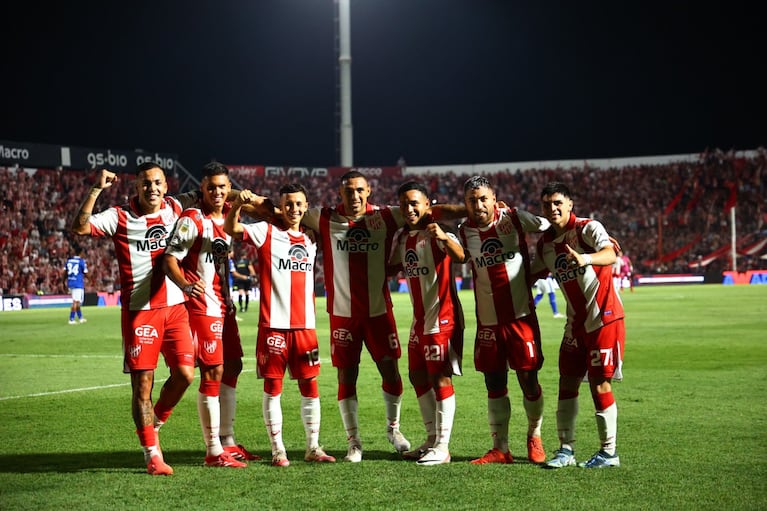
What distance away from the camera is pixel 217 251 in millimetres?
7230

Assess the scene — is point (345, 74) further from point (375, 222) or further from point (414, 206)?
point (414, 206)

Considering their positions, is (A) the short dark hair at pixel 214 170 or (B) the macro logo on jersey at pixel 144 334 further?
(A) the short dark hair at pixel 214 170

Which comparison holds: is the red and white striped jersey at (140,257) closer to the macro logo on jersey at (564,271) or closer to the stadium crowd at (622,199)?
the macro logo on jersey at (564,271)

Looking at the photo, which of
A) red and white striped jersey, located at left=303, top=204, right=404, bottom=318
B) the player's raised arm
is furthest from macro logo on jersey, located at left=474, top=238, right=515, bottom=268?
the player's raised arm

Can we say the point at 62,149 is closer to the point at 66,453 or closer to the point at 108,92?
the point at 108,92

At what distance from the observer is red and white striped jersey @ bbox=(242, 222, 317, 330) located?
23.4 feet

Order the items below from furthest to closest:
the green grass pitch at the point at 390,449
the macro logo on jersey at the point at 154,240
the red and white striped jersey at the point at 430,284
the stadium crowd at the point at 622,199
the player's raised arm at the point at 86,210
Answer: the stadium crowd at the point at 622,199
the red and white striped jersey at the point at 430,284
the macro logo on jersey at the point at 154,240
the player's raised arm at the point at 86,210
the green grass pitch at the point at 390,449

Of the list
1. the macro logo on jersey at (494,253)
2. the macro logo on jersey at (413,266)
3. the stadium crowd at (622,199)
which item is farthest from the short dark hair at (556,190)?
the stadium crowd at (622,199)

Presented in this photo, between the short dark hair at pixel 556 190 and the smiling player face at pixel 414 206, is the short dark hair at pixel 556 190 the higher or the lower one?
the higher one

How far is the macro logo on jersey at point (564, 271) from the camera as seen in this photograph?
6.87 m

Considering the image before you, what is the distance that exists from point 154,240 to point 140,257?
0.58 feet

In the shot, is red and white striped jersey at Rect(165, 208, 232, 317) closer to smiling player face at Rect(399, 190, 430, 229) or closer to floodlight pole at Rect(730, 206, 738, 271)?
smiling player face at Rect(399, 190, 430, 229)

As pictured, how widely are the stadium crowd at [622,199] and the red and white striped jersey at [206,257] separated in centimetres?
3587

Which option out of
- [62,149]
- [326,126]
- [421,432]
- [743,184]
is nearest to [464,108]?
[326,126]
